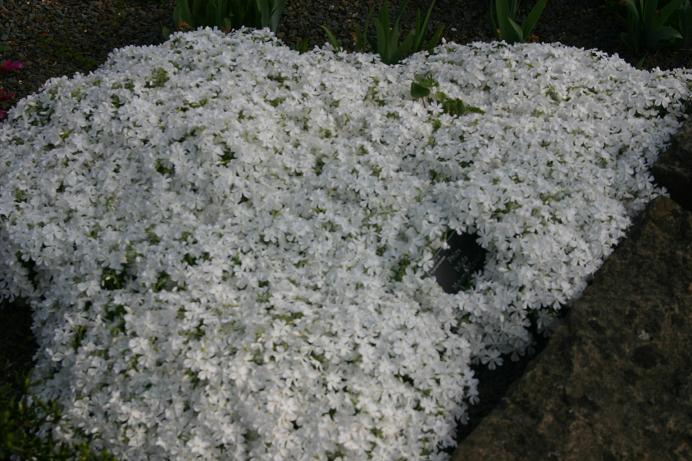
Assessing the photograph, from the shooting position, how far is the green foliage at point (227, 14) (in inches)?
306

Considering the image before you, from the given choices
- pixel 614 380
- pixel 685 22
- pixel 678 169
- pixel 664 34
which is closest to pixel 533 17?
pixel 664 34

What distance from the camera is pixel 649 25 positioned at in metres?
7.99

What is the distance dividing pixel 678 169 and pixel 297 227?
2.68 meters

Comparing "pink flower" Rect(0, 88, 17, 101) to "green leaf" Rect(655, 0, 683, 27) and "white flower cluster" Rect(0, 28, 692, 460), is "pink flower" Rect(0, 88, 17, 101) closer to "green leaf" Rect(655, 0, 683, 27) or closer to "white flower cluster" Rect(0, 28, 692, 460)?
"white flower cluster" Rect(0, 28, 692, 460)

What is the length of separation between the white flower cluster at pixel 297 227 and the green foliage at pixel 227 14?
3.70ft

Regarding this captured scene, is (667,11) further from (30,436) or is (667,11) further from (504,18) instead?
(30,436)

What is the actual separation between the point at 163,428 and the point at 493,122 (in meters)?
3.22

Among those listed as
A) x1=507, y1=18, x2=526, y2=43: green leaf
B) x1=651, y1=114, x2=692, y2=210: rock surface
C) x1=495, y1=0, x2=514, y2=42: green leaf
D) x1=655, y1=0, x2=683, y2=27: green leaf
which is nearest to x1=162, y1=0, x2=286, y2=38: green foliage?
x1=495, y1=0, x2=514, y2=42: green leaf

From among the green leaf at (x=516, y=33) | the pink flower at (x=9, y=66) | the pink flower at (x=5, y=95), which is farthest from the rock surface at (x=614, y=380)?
the pink flower at (x=9, y=66)

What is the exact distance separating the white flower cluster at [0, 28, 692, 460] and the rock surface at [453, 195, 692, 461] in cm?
25

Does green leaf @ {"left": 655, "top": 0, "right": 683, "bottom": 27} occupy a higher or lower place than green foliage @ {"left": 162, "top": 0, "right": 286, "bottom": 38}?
higher

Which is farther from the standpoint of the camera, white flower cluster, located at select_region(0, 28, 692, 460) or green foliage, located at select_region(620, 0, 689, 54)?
green foliage, located at select_region(620, 0, 689, 54)

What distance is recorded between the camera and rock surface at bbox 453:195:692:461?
13.7 ft

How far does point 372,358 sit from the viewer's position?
4.44 metres
